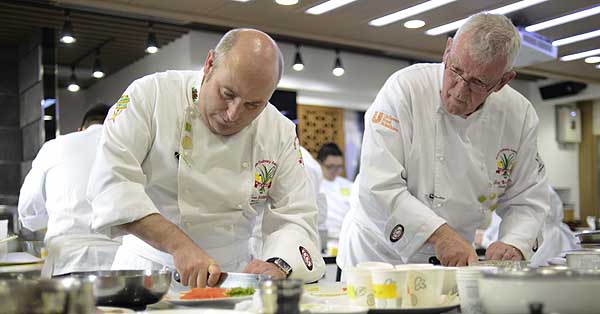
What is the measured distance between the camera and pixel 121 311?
1.26 m

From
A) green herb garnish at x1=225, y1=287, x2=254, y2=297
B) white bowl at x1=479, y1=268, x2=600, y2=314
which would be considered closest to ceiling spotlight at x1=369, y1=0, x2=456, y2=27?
green herb garnish at x1=225, y1=287, x2=254, y2=297

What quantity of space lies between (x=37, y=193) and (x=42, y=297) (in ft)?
Result: 10.4

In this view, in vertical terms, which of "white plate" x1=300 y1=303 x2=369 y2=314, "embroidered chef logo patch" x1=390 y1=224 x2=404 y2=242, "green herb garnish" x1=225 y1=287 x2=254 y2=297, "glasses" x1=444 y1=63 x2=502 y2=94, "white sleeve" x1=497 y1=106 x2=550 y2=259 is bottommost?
"green herb garnish" x1=225 y1=287 x2=254 y2=297

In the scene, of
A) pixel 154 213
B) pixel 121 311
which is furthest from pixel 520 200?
pixel 121 311

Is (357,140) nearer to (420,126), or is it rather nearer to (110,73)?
(110,73)

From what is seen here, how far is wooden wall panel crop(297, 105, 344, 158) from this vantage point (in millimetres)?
9031

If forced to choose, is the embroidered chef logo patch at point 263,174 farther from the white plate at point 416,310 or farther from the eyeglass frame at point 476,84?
the white plate at point 416,310

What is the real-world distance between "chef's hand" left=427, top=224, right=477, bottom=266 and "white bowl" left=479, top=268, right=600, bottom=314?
2.94 feet

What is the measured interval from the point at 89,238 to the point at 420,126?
2.03 m

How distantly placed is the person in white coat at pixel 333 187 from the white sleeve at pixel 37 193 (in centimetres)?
395

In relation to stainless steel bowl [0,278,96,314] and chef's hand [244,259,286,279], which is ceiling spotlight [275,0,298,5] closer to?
chef's hand [244,259,286,279]

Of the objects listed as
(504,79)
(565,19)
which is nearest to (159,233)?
(504,79)

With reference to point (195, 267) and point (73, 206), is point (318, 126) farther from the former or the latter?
point (195, 267)

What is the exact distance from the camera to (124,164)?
194cm
